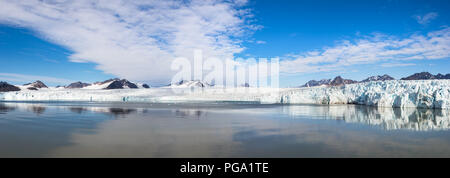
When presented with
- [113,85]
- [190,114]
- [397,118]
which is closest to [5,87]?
[113,85]

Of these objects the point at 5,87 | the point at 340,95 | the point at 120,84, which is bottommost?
the point at 340,95

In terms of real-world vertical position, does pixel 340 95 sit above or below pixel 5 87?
below

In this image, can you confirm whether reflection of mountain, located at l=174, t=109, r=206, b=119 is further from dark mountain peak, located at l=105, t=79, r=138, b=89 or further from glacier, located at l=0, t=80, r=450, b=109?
dark mountain peak, located at l=105, t=79, r=138, b=89

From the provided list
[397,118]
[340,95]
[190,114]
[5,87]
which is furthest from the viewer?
[5,87]

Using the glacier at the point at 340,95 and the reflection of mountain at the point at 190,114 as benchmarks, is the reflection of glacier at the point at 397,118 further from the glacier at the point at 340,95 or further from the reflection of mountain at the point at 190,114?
the reflection of mountain at the point at 190,114

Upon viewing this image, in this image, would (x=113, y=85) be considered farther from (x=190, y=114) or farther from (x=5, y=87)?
(x=190, y=114)

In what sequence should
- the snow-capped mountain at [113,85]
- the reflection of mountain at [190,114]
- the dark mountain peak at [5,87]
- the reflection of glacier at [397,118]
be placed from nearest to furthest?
1. the reflection of glacier at [397,118]
2. the reflection of mountain at [190,114]
3. the dark mountain peak at [5,87]
4. the snow-capped mountain at [113,85]

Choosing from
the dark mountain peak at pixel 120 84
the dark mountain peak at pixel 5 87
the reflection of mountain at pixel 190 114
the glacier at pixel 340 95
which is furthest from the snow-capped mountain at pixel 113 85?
the reflection of mountain at pixel 190 114

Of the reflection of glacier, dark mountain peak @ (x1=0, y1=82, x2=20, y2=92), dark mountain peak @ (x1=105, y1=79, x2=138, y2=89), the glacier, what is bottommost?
the reflection of glacier

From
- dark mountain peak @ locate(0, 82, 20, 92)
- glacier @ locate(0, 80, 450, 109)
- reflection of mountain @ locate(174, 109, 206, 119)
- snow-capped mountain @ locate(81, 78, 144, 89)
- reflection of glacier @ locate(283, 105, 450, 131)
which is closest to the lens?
reflection of glacier @ locate(283, 105, 450, 131)

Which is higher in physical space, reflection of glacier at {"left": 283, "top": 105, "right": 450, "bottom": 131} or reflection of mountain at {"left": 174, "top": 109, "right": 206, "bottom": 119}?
reflection of mountain at {"left": 174, "top": 109, "right": 206, "bottom": 119}

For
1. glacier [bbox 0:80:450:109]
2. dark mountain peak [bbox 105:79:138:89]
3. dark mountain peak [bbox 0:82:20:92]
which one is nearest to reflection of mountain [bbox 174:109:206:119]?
glacier [bbox 0:80:450:109]
